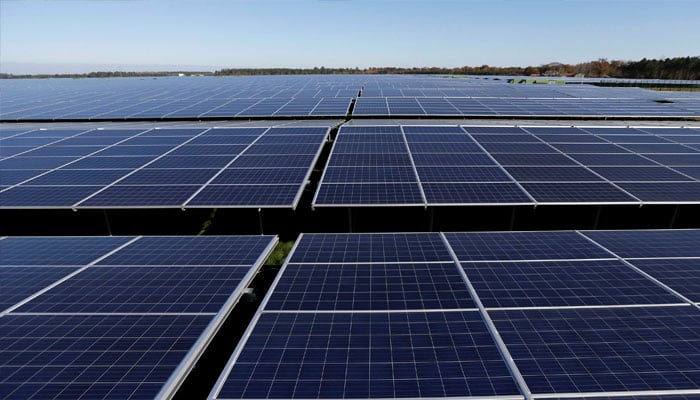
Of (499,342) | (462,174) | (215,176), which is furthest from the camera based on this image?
(215,176)

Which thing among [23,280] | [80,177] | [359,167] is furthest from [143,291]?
[80,177]

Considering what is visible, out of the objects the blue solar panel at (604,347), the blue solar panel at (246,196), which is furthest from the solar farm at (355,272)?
the blue solar panel at (246,196)

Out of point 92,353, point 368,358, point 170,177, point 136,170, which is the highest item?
point 136,170

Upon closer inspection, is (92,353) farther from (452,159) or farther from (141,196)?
(452,159)

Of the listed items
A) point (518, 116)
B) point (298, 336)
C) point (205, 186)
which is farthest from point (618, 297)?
point (518, 116)

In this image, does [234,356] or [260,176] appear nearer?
[234,356]

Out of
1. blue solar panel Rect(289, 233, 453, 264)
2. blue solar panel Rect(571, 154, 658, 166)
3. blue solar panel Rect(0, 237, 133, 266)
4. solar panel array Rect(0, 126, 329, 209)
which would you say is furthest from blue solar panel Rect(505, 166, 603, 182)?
blue solar panel Rect(0, 237, 133, 266)

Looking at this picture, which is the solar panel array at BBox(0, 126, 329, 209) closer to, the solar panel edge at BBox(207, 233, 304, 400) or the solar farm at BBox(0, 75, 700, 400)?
the solar farm at BBox(0, 75, 700, 400)
